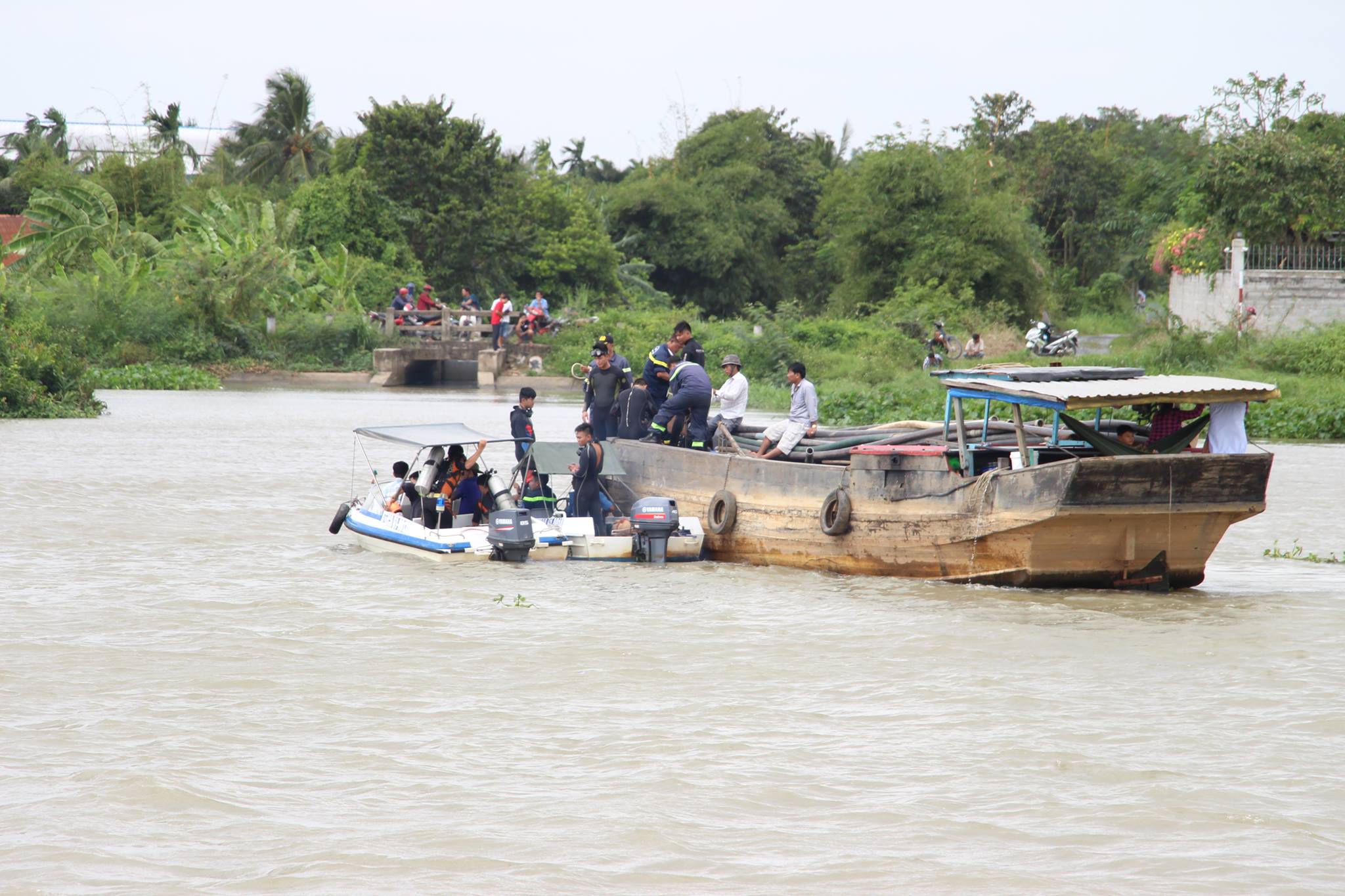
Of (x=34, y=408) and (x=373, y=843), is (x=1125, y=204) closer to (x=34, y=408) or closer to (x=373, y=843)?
(x=34, y=408)

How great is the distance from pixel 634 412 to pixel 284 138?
42.3 m

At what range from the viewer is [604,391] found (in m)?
14.3

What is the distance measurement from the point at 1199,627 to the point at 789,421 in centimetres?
414

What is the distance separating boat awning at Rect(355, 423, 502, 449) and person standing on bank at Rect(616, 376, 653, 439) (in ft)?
6.00

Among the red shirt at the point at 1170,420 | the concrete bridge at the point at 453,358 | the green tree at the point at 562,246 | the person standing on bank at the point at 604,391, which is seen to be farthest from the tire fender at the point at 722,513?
the green tree at the point at 562,246

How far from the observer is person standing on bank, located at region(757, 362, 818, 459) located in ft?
40.6

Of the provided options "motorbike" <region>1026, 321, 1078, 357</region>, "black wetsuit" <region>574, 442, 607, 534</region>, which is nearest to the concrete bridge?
"motorbike" <region>1026, 321, 1078, 357</region>

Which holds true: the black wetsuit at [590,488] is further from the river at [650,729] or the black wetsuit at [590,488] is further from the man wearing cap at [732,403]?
the man wearing cap at [732,403]

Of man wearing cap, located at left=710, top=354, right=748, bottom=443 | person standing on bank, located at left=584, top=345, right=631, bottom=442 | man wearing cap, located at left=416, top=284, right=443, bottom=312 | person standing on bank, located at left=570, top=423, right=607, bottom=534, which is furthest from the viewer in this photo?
man wearing cap, located at left=416, top=284, right=443, bottom=312

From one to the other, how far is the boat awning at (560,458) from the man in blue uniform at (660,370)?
1.23 metres

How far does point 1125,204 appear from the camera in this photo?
4922cm

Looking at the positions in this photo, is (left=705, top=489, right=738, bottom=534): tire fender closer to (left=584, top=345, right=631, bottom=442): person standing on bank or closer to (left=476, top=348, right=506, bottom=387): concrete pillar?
(left=584, top=345, right=631, bottom=442): person standing on bank

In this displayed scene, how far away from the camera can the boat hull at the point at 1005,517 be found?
32.3 ft

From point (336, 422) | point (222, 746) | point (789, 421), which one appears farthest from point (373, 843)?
point (336, 422)
